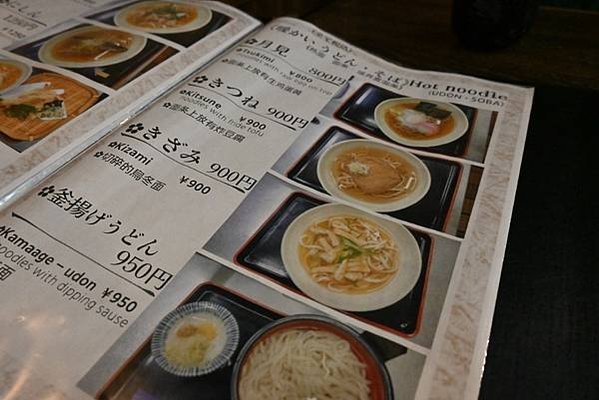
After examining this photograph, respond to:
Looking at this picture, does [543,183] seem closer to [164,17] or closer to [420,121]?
[420,121]

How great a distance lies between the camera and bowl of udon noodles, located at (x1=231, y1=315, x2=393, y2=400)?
11.7 inches

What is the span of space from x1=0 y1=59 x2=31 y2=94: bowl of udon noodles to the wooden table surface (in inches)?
14.1

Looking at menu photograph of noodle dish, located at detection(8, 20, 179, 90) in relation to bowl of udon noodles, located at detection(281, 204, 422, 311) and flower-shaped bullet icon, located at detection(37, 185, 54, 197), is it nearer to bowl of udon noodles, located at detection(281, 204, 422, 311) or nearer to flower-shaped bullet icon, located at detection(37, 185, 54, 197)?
flower-shaped bullet icon, located at detection(37, 185, 54, 197)

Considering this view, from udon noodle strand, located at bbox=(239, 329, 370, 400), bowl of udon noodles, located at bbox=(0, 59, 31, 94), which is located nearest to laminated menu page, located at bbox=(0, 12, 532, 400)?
udon noodle strand, located at bbox=(239, 329, 370, 400)

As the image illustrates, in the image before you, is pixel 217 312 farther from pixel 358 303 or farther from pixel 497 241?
pixel 497 241

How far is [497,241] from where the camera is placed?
38 centimetres

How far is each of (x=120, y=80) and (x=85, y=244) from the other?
224 millimetres

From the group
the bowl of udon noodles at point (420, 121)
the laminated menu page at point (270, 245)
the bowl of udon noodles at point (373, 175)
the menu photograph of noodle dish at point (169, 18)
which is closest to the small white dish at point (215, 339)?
the laminated menu page at point (270, 245)

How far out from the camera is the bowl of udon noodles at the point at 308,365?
30 centimetres

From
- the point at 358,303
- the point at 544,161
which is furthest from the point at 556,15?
the point at 358,303

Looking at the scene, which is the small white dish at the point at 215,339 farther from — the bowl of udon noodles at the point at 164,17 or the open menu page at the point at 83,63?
the bowl of udon noodles at the point at 164,17

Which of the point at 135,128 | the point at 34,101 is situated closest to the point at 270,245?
the point at 135,128

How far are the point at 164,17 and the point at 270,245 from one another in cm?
40

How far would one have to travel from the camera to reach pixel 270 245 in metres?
→ 0.38
